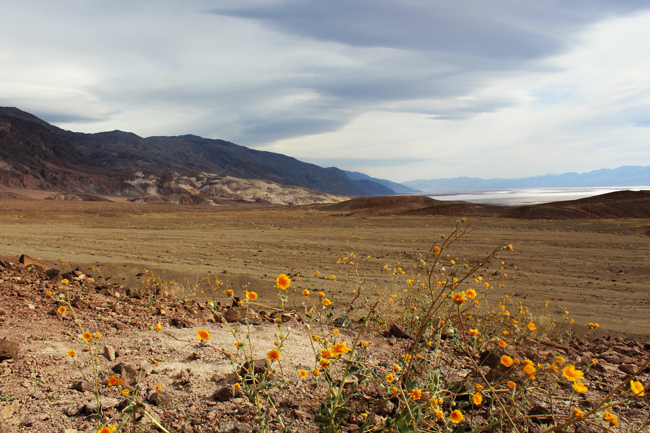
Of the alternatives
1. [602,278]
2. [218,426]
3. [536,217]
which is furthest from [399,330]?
[536,217]

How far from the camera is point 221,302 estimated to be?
7.01 meters

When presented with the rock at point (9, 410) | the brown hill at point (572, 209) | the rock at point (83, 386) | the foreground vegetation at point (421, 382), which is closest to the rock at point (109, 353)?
the foreground vegetation at point (421, 382)

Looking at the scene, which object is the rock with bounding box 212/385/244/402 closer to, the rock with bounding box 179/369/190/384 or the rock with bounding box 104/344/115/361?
the rock with bounding box 179/369/190/384

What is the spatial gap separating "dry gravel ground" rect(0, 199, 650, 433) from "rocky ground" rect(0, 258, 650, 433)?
0.01m

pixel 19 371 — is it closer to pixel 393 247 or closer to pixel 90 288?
pixel 90 288

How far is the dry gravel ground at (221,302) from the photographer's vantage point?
2389 millimetres

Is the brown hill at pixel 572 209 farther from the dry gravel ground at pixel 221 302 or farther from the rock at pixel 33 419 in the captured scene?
the rock at pixel 33 419

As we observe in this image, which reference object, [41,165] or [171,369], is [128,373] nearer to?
[171,369]

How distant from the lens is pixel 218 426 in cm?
219

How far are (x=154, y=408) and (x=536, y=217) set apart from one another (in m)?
32.5

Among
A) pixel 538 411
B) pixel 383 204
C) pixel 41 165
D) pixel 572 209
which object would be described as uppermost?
pixel 41 165

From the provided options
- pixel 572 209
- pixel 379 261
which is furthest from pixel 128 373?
pixel 572 209

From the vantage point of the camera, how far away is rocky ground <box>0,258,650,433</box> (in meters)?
2.23

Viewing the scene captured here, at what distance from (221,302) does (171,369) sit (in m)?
4.20
